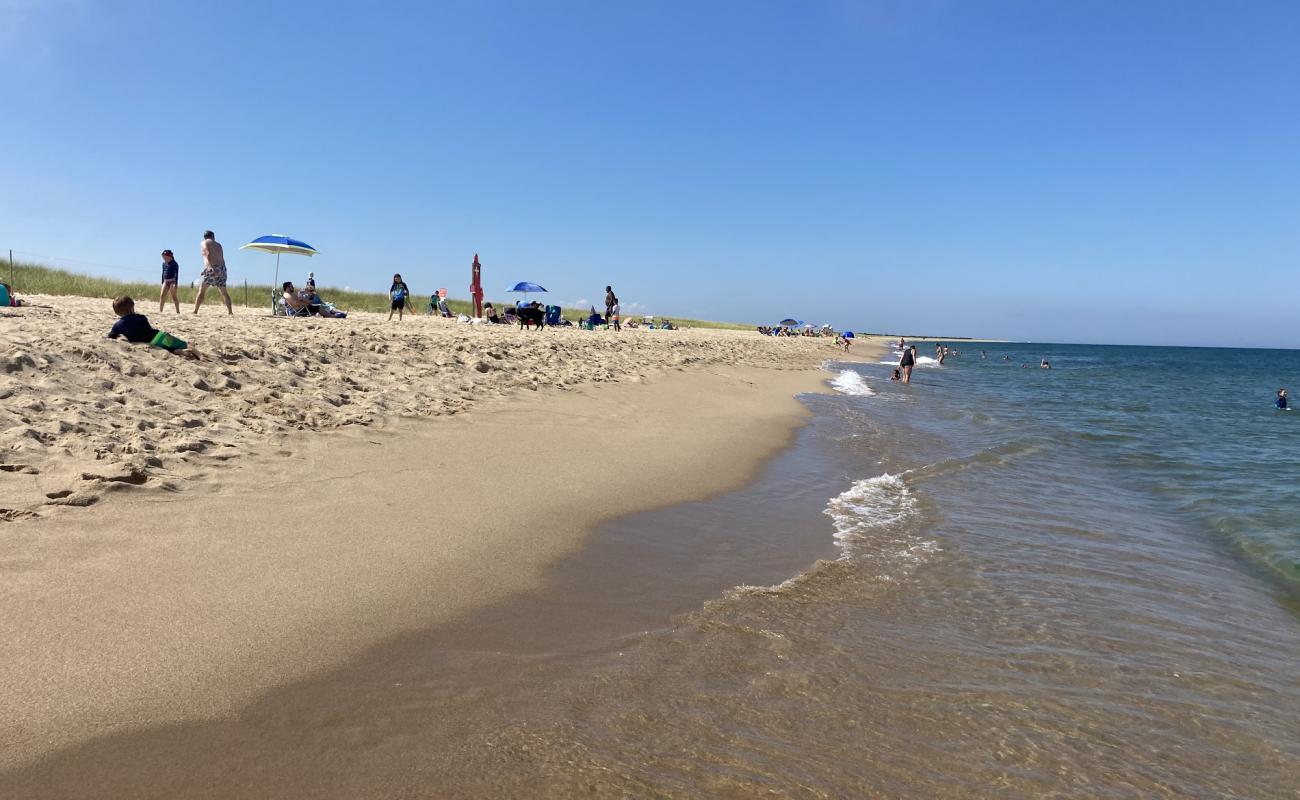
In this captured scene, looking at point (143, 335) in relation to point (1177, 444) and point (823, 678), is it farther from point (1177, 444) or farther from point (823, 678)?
point (1177, 444)

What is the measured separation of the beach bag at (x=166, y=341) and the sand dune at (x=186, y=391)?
0.18 m

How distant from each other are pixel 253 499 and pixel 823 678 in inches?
167

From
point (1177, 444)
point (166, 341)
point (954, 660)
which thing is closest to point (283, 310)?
point (166, 341)

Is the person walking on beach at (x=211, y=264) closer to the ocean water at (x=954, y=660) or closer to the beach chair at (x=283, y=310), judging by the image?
the beach chair at (x=283, y=310)

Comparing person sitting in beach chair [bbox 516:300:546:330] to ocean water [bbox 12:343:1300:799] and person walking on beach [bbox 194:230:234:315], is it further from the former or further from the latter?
ocean water [bbox 12:343:1300:799]

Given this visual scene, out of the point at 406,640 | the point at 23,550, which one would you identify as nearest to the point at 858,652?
the point at 406,640

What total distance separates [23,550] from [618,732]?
11.5ft

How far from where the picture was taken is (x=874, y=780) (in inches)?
108

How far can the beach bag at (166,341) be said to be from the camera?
7855 millimetres

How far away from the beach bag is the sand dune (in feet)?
0.58

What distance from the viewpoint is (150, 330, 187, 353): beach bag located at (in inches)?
309

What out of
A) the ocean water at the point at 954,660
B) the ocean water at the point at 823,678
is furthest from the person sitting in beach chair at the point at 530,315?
the ocean water at the point at 823,678

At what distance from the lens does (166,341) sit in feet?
25.8

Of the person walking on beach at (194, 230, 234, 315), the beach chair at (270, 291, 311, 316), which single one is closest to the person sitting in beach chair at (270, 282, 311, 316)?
the beach chair at (270, 291, 311, 316)
